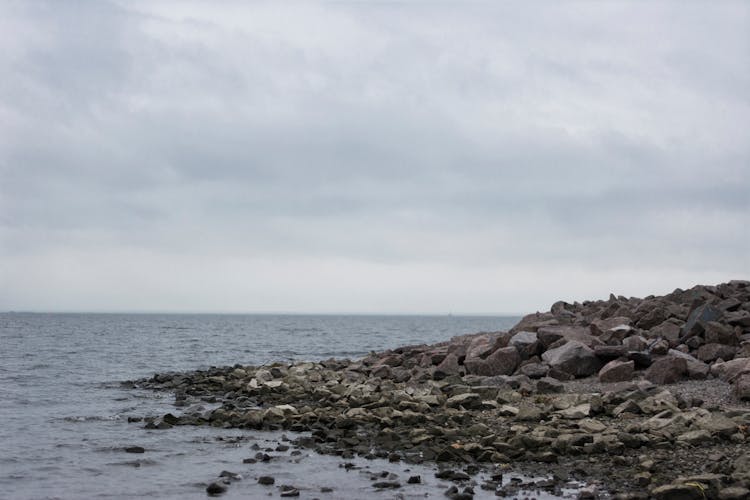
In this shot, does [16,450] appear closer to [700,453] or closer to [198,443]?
[198,443]

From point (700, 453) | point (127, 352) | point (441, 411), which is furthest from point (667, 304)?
point (127, 352)

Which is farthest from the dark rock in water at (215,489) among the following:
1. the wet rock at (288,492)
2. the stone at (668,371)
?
the stone at (668,371)

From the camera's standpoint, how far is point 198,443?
59.9 feet

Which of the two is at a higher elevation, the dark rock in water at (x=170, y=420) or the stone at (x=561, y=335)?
the stone at (x=561, y=335)

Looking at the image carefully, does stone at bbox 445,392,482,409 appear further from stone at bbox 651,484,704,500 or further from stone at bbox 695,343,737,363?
stone at bbox 651,484,704,500

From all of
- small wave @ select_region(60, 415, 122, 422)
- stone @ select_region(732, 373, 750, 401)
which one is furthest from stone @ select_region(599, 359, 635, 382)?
small wave @ select_region(60, 415, 122, 422)

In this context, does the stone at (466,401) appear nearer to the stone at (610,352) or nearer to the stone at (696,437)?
the stone at (610,352)

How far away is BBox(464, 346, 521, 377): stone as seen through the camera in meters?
25.0

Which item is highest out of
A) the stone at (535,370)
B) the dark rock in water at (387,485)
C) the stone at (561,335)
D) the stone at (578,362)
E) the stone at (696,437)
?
the stone at (561,335)

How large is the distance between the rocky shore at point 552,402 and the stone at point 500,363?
1.4 inches

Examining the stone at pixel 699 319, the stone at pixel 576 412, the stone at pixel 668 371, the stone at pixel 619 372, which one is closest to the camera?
the stone at pixel 576 412

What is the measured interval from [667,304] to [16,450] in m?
22.1

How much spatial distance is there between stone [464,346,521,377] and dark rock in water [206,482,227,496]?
13152 millimetres

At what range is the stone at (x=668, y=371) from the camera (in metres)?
20.8
